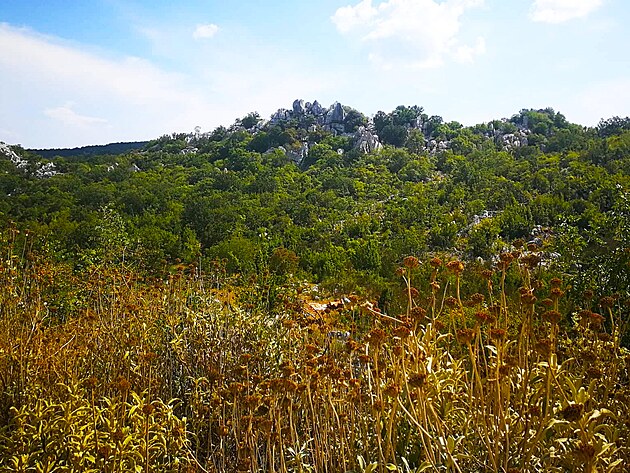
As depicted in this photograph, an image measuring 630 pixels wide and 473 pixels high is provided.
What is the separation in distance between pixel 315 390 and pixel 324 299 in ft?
27.5

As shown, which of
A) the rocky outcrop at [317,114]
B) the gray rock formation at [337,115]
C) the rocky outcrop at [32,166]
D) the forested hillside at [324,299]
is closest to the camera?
the forested hillside at [324,299]

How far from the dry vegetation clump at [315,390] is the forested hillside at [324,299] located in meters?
0.02

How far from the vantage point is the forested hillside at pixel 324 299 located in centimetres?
169

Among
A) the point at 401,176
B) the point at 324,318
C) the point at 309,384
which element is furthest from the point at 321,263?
the point at 401,176

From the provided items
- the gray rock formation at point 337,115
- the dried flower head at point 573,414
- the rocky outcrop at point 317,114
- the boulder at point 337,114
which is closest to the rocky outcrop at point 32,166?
the rocky outcrop at point 317,114

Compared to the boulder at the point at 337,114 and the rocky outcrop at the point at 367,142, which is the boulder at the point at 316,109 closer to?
the boulder at the point at 337,114

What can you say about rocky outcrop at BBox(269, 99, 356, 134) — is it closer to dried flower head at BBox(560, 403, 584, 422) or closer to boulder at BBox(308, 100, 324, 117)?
boulder at BBox(308, 100, 324, 117)

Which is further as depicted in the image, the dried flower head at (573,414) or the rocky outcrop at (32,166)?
the rocky outcrop at (32,166)

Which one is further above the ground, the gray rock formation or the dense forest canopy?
the gray rock formation

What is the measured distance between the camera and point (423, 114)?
227 ft

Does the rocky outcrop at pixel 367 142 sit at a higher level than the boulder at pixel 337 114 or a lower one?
lower

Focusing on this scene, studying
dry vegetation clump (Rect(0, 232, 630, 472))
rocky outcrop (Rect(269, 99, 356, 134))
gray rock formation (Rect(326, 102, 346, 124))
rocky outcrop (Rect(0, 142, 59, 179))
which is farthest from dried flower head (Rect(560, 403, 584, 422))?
gray rock formation (Rect(326, 102, 346, 124))

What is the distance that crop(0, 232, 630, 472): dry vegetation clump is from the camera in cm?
151

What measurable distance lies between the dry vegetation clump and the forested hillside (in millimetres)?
20
